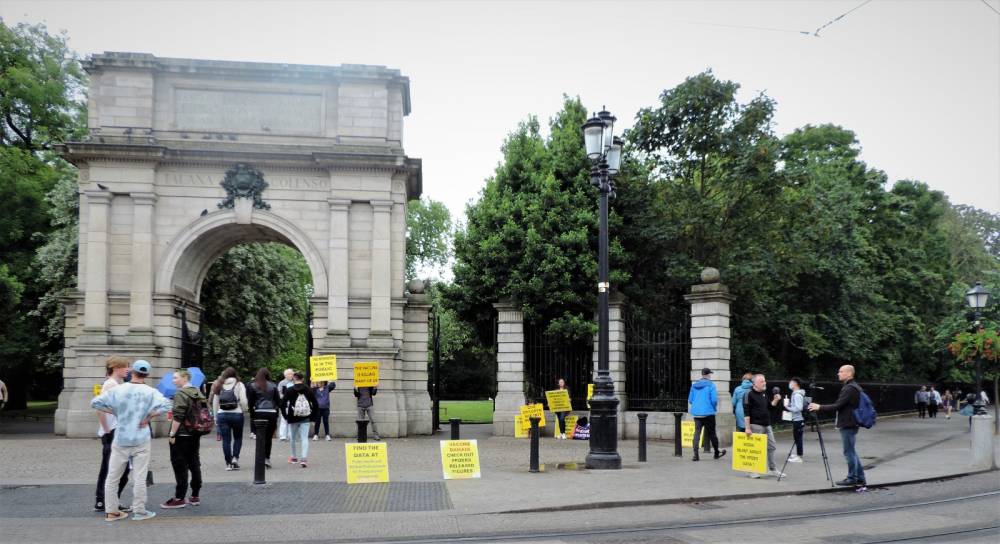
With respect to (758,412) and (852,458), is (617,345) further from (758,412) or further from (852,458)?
(852,458)

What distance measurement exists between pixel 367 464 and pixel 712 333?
10.5m

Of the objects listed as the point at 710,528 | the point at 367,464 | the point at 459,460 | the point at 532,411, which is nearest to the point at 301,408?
the point at 367,464

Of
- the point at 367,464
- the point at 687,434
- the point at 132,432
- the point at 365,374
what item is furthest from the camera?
the point at 365,374

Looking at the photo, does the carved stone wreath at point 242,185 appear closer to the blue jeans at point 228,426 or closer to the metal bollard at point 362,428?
the metal bollard at point 362,428

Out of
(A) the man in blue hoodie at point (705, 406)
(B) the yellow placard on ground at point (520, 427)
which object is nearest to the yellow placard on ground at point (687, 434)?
(A) the man in blue hoodie at point (705, 406)

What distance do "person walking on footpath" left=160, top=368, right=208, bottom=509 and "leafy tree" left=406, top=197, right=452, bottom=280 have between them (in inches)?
1805

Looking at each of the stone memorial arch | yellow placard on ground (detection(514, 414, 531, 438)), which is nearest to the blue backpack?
yellow placard on ground (detection(514, 414, 531, 438))

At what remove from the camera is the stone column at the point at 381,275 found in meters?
22.8

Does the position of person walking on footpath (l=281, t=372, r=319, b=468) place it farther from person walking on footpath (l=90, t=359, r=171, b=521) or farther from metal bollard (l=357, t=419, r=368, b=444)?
person walking on footpath (l=90, t=359, r=171, b=521)

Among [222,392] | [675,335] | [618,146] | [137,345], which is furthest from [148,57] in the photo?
[675,335]

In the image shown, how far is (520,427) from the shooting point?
22047mm

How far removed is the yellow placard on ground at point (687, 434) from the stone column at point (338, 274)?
9299mm

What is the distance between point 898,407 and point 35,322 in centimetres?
4090

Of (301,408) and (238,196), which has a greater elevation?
(238,196)
